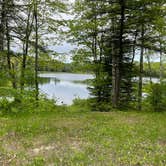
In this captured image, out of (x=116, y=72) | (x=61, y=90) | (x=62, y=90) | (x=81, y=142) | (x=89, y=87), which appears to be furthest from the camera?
(x=62, y=90)

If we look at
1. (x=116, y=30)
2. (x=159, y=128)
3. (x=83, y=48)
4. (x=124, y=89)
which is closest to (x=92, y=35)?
(x=83, y=48)

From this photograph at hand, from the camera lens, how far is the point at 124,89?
1579 centimetres

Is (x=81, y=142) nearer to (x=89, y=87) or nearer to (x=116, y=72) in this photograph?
(x=116, y=72)

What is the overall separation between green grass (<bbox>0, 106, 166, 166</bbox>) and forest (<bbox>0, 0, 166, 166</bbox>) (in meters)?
0.02

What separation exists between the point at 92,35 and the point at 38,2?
11.8 ft

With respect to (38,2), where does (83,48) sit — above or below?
below

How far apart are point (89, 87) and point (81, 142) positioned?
10.1 m

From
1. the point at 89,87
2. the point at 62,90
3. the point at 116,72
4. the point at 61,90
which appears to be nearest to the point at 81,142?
the point at 116,72

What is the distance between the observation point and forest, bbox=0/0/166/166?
5.95 meters

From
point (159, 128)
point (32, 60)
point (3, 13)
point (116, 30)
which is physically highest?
point (3, 13)

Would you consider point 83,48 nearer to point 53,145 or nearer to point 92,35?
point 92,35

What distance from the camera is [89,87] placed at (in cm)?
1652

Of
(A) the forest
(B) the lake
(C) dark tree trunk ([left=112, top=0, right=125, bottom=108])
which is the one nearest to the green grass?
(A) the forest

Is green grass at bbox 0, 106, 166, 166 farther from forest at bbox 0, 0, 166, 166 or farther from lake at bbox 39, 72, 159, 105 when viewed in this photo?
lake at bbox 39, 72, 159, 105
